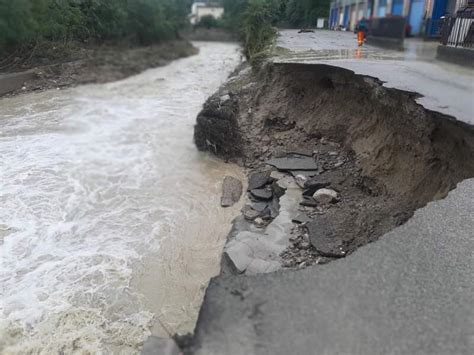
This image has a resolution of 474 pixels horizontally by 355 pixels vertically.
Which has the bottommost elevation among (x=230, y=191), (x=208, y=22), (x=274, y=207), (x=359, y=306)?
(x=230, y=191)

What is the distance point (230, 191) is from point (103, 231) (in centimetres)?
245

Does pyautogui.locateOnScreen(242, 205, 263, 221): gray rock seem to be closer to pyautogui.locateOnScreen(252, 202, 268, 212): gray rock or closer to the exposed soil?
pyautogui.locateOnScreen(252, 202, 268, 212): gray rock

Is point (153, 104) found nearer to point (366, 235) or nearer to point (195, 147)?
point (195, 147)

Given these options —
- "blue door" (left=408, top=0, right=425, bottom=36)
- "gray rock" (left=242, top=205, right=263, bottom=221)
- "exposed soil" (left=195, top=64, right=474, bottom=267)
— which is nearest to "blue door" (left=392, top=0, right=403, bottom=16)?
"blue door" (left=408, top=0, right=425, bottom=36)

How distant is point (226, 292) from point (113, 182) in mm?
6594

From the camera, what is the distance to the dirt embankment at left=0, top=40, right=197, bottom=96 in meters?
19.3

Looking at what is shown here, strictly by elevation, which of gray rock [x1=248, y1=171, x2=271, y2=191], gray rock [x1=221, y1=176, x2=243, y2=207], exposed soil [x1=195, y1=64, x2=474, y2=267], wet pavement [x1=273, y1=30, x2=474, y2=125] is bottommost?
gray rock [x1=221, y1=176, x2=243, y2=207]

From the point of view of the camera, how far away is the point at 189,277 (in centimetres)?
555

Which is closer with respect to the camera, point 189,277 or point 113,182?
point 189,277

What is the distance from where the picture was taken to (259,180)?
7887 mm

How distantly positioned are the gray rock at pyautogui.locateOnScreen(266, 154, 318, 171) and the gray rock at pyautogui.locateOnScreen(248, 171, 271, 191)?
13.5 inches

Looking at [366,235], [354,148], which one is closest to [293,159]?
[354,148]

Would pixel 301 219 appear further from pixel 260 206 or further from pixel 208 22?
pixel 208 22

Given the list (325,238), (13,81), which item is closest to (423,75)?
(325,238)
